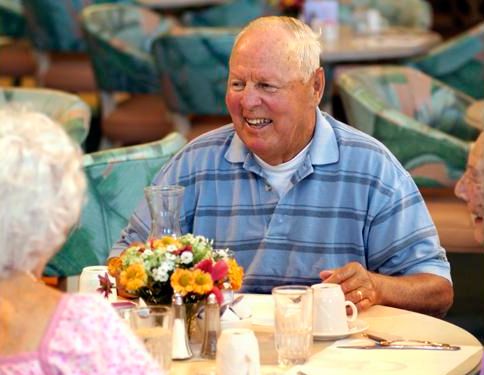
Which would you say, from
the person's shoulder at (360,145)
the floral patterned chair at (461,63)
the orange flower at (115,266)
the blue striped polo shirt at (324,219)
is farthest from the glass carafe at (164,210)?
the floral patterned chair at (461,63)

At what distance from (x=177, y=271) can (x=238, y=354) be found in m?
0.26

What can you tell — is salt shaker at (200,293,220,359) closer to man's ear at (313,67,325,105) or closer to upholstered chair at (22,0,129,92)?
man's ear at (313,67,325,105)

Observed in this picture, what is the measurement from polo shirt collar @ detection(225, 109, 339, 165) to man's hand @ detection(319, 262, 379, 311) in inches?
15.0

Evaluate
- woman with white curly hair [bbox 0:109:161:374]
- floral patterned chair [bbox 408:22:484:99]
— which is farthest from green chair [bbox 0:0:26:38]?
woman with white curly hair [bbox 0:109:161:374]

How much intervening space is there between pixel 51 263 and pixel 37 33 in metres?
4.22

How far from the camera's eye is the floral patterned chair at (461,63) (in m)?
7.02

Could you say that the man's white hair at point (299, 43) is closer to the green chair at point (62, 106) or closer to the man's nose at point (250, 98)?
the man's nose at point (250, 98)

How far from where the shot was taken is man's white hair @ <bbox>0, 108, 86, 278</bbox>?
197 centimetres

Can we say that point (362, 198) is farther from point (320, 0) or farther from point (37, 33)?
point (37, 33)

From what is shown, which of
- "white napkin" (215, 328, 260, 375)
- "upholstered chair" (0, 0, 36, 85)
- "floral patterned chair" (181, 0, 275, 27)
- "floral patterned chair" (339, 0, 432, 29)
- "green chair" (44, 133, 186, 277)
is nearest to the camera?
"white napkin" (215, 328, 260, 375)

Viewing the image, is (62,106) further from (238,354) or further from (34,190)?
(34,190)

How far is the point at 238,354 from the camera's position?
2459 millimetres

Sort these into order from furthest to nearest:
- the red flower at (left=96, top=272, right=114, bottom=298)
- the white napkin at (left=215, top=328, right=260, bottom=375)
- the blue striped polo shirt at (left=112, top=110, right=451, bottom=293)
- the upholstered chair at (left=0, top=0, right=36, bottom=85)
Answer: the upholstered chair at (left=0, top=0, right=36, bottom=85) < the blue striped polo shirt at (left=112, top=110, right=451, bottom=293) < the red flower at (left=96, top=272, right=114, bottom=298) < the white napkin at (left=215, top=328, right=260, bottom=375)

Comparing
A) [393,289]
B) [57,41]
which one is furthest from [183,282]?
[57,41]
